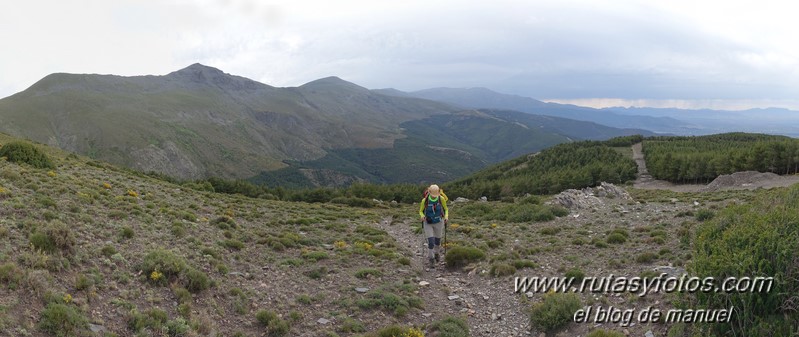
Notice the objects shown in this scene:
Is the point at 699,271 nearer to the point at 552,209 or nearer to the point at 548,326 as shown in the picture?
the point at 548,326

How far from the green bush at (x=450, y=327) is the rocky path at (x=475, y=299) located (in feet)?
1.14

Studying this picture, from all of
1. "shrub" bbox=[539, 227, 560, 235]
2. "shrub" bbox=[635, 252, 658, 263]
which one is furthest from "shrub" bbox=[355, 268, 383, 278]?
"shrub" bbox=[539, 227, 560, 235]

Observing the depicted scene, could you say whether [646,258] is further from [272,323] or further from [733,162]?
[733,162]

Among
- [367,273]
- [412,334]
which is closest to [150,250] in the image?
[367,273]

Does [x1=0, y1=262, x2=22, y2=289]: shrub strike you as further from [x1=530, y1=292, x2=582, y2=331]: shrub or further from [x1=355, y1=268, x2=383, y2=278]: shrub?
[x1=530, y1=292, x2=582, y2=331]: shrub

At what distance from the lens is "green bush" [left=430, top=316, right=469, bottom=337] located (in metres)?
11.5

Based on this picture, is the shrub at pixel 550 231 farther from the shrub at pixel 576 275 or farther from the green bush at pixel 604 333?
the green bush at pixel 604 333

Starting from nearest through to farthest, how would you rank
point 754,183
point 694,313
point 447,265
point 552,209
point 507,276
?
point 694,313 → point 507,276 → point 447,265 → point 552,209 → point 754,183

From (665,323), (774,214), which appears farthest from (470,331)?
(774,214)

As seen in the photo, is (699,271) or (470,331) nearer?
(699,271)

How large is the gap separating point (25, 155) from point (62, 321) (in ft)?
95.7

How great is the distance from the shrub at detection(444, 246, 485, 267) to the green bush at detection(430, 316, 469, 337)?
20.7 feet

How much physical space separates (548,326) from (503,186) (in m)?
81.0

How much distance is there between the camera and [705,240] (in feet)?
39.1
